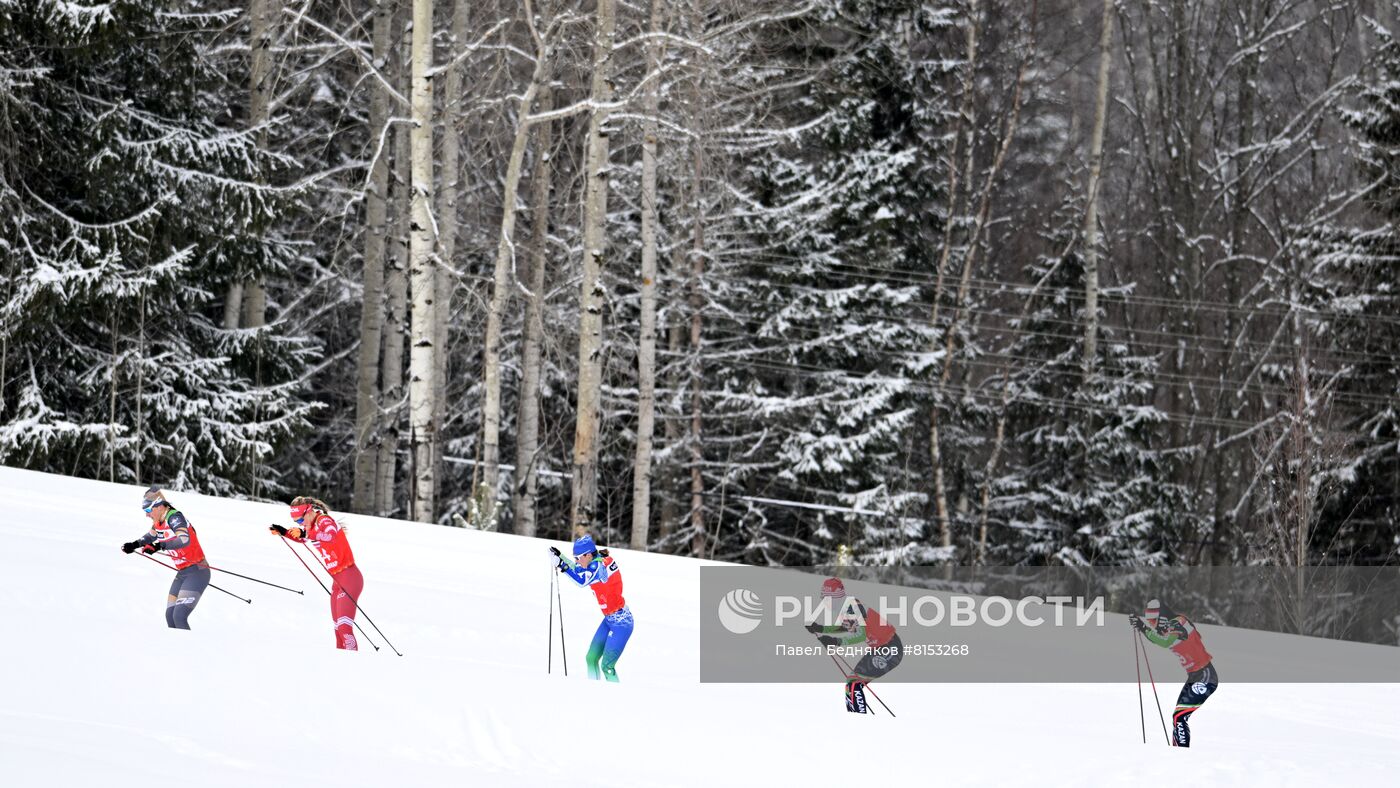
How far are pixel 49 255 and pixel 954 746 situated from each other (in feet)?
41.5

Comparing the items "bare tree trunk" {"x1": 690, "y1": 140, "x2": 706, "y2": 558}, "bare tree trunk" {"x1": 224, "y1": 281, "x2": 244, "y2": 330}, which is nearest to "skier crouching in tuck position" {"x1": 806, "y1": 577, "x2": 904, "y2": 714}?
"bare tree trunk" {"x1": 690, "y1": 140, "x2": 706, "y2": 558}

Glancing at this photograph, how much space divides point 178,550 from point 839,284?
1275 cm

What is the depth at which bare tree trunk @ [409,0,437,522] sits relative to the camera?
1307 cm

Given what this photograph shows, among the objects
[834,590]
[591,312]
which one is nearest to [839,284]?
[591,312]

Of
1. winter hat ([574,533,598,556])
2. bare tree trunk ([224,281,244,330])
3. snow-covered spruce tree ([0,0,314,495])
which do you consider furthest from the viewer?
bare tree trunk ([224,281,244,330])

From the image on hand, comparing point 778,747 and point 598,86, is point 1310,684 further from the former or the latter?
point 598,86

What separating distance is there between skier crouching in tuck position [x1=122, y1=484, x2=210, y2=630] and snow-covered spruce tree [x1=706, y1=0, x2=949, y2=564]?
11.2 meters

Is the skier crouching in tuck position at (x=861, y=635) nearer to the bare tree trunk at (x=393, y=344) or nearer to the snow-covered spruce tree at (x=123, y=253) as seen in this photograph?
the bare tree trunk at (x=393, y=344)

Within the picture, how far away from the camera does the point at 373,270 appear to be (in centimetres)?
1678

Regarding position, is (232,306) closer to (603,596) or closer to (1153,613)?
(603,596)

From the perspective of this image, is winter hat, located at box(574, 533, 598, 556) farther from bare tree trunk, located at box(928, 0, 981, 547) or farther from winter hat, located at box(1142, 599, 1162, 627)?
bare tree trunk, located at box(928, 0, 981, 547)

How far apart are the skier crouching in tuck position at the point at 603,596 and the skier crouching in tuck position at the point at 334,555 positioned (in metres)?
1.41

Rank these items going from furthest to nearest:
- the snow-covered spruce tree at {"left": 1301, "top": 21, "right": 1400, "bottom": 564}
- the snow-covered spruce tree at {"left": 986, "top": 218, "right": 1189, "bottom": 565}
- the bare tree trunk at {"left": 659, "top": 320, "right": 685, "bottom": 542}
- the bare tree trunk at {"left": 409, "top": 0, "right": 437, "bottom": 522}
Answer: the bare tree trunk at {"left": 659, "top": 320, "right": 685, "bottom": 542}, the snow-covered spruce tree at {"left": 986, "top": 218, "right": 1189, "bottom": 565}, the snow-covered spruce tree at {"left": 1301, "top": 21, "right": 1400, "bottom": 564}, the bare tree trunk at {"left": 409, "top": 0, "right": 437, "bottom": 522}

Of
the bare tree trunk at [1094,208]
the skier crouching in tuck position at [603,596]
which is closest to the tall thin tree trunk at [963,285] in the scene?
the bare tree trunk at [1094,208]
